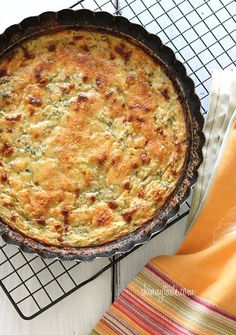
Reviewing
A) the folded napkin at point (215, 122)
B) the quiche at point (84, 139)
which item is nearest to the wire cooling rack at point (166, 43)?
the folded napkin at point (215, 122)

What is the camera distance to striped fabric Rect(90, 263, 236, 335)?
2207 mm

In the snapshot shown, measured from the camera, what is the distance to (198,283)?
2.22 m

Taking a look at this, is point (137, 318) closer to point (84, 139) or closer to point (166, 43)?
point (84, 139)

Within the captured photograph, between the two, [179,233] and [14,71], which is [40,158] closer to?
[14,71]

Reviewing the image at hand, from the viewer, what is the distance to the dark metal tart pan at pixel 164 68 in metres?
2.10

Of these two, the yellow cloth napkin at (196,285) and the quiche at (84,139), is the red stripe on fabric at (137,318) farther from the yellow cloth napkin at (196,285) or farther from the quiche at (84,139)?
the quiche at (84,139)

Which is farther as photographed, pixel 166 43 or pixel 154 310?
pixel 166 43

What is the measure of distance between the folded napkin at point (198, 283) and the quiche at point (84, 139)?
18 cm

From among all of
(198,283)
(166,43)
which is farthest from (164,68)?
(198,283)

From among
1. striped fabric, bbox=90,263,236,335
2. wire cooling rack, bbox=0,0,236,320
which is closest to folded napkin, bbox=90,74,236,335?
striped fabric, bbox=90,263,236,335

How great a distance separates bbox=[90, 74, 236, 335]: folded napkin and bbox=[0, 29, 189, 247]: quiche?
179 millimetres

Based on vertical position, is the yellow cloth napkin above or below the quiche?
below

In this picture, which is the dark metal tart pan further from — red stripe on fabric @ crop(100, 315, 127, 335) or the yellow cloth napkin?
red stripe on fabric @ crop(100, 315, 127, 335)

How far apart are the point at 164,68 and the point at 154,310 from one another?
0.87 meters
